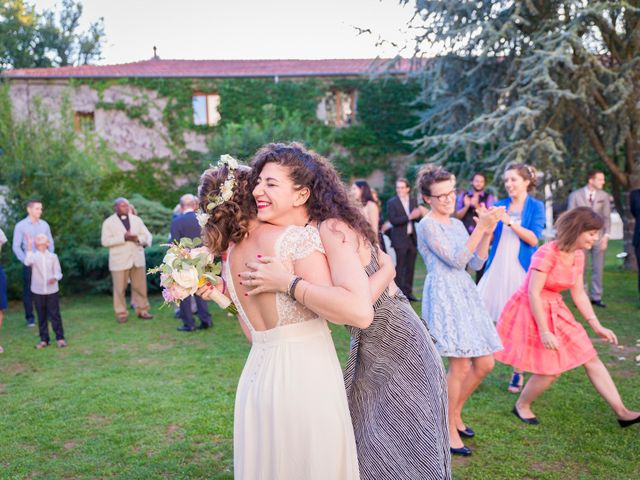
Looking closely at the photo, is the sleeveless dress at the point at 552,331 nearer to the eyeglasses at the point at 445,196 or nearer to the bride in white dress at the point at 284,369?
the eyeglasses at the point at 445,196

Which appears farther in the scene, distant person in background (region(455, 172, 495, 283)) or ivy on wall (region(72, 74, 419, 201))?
ivy on wall (region(72, 74, 419, 201))

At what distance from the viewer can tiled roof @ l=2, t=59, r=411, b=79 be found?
76.7 ft

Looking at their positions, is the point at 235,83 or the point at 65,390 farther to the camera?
the point at 235,83

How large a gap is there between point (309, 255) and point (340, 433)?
2.39 ft

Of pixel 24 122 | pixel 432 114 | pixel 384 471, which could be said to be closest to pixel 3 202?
pixel 24 122

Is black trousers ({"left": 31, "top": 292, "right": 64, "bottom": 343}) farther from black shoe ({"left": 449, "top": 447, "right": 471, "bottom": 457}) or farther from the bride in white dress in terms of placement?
the bride in white dress

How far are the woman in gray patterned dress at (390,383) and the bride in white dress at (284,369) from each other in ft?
0.60

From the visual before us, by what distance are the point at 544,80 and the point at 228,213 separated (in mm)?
11949

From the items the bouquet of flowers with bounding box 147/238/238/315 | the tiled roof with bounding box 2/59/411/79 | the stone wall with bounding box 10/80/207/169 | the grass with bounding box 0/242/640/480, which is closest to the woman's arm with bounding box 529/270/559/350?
the grass with bounding box 0/242/640/480

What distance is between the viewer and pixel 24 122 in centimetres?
1378

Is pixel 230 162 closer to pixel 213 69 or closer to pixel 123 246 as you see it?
pixel 123 246

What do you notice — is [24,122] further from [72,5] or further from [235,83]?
[72,5]

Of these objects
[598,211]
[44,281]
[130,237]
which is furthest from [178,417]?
[598,211]

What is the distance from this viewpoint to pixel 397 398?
8.98ft
